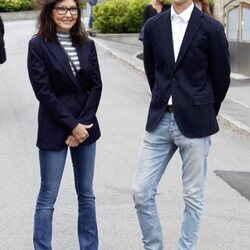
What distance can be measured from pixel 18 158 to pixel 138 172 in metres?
3.80

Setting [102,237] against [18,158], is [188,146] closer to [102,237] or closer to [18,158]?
[102,237]

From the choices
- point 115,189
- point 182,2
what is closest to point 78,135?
point 182,2

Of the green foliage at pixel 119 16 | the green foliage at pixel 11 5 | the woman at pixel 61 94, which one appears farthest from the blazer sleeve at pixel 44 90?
the green foliage at pixel 11 5

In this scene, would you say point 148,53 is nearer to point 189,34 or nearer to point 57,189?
point 189,34

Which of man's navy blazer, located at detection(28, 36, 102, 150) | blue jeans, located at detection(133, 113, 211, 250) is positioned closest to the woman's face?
man's navy blazer, located at detection(28, 36, 102, 150)

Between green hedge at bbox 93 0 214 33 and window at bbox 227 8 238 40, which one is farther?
green hedge at bbox 93 0 214 33

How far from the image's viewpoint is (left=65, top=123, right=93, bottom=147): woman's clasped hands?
4125 mm

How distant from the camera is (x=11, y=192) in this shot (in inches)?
251

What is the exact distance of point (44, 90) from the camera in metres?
4.07

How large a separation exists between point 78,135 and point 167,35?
2.76 ft

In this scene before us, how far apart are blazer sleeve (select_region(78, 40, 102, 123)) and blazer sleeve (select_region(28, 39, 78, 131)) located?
0.09 m

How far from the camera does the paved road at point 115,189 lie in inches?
204

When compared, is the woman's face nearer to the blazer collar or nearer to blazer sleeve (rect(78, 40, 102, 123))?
blazer sleeve (rect(78, 40, 102, 123))

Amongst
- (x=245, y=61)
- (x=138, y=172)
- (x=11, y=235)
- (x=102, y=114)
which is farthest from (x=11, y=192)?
(x=245, y=61)
